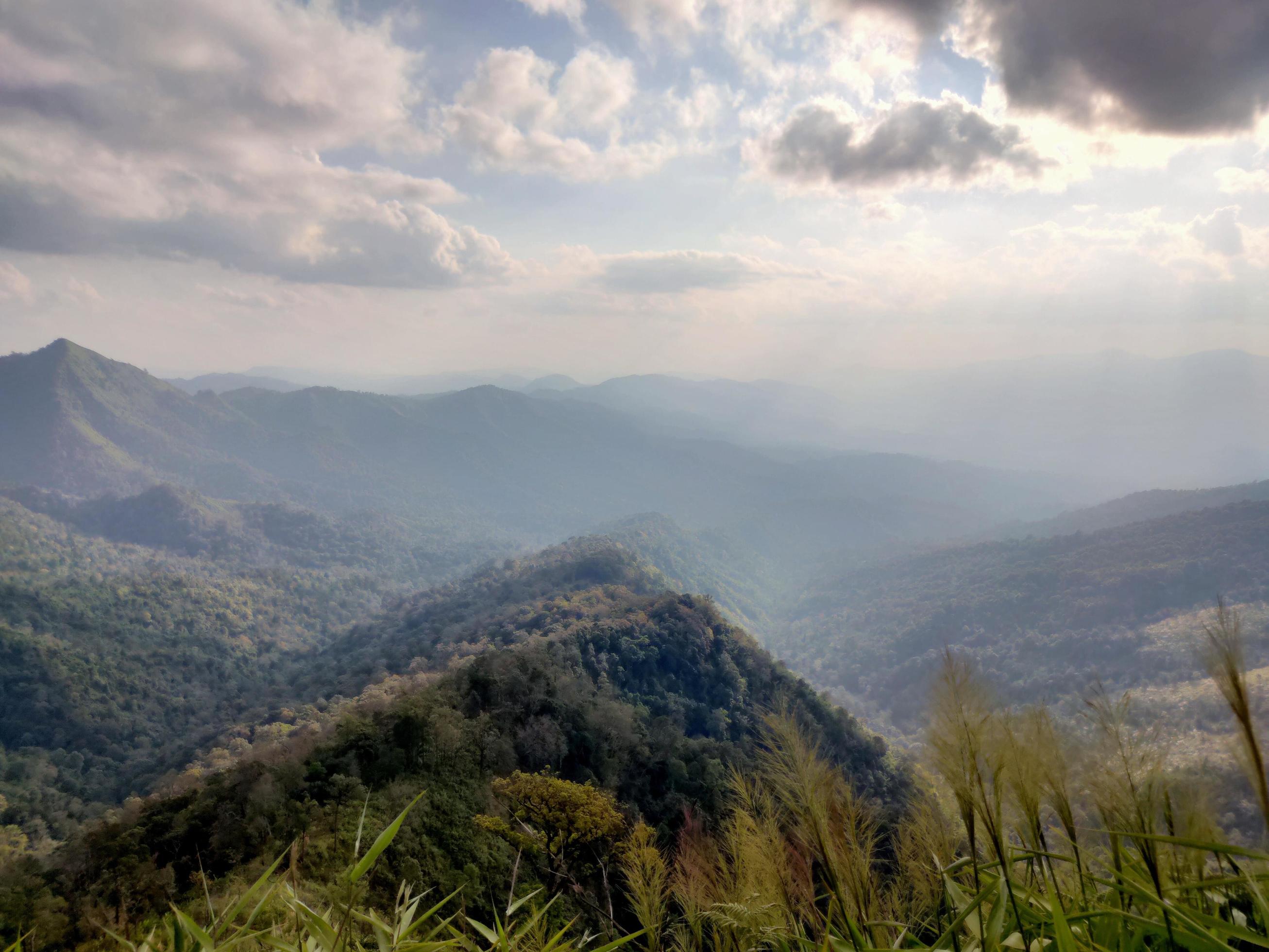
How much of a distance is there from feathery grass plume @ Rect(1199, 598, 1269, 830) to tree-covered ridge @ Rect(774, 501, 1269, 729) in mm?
88134

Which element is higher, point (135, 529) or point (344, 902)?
point (344, 902)

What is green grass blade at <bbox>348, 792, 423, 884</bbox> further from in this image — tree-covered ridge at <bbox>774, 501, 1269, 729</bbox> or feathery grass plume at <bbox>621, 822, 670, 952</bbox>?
tree-covered ridge at <bbox>774, 501, 1269, 729</bbox>

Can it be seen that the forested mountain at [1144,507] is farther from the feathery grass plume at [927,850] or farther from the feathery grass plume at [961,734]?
the feathery grass plume at [961,734]

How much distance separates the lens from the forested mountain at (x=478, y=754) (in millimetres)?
13945

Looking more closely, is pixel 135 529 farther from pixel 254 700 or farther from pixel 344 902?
pixel 344 902

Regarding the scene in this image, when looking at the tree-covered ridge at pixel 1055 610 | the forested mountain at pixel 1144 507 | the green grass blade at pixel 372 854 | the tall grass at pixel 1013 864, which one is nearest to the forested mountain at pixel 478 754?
the tall grass at pixel 1013 864

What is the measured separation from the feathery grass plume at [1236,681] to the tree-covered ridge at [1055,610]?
289 ft

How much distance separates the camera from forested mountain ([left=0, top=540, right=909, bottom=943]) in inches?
549

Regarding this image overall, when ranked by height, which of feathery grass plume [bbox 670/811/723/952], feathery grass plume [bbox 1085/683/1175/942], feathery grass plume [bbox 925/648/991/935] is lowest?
feathery grass plume [bbox 670/811/723/952]

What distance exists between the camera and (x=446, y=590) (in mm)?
A: 103875

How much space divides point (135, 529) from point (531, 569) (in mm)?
137818

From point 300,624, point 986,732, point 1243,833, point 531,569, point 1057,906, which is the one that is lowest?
point 300,624

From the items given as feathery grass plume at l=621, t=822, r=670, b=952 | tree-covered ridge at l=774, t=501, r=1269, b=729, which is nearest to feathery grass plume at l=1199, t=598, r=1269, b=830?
feathery grass plume at l=621, t=822, r=670, b=952

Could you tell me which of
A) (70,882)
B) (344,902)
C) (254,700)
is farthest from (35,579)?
(344,902)
